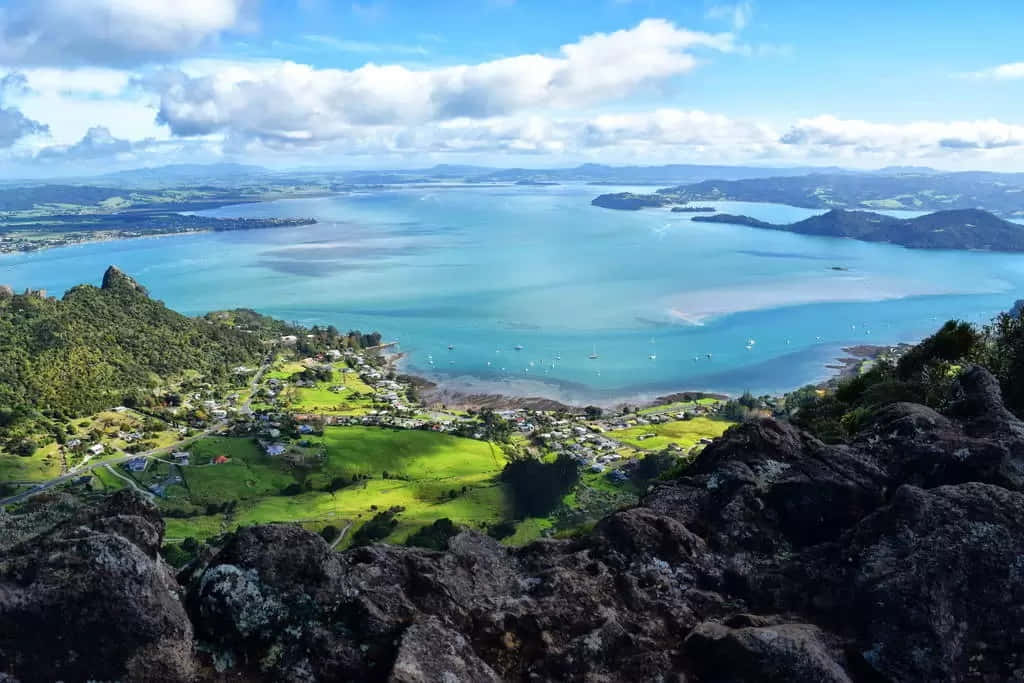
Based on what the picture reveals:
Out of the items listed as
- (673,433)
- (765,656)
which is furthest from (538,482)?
(765,656)

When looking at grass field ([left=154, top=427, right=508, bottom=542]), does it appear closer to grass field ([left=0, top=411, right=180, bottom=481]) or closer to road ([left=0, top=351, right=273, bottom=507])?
road ([left=0, top=351, right=273, bottom=507])

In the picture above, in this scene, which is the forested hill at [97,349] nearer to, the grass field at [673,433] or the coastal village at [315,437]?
the coastal village at [315,437]

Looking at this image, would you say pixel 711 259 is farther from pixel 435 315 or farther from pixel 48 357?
pixel 48 357

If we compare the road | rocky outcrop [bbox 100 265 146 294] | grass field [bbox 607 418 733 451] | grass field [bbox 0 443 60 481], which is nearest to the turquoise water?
grass field [bbox 607 418 733 451]

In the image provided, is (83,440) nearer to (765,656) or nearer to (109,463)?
(109,463)

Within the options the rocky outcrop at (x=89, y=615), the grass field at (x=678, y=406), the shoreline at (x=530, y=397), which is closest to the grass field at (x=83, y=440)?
the shoreline at (x=530, y=397)
